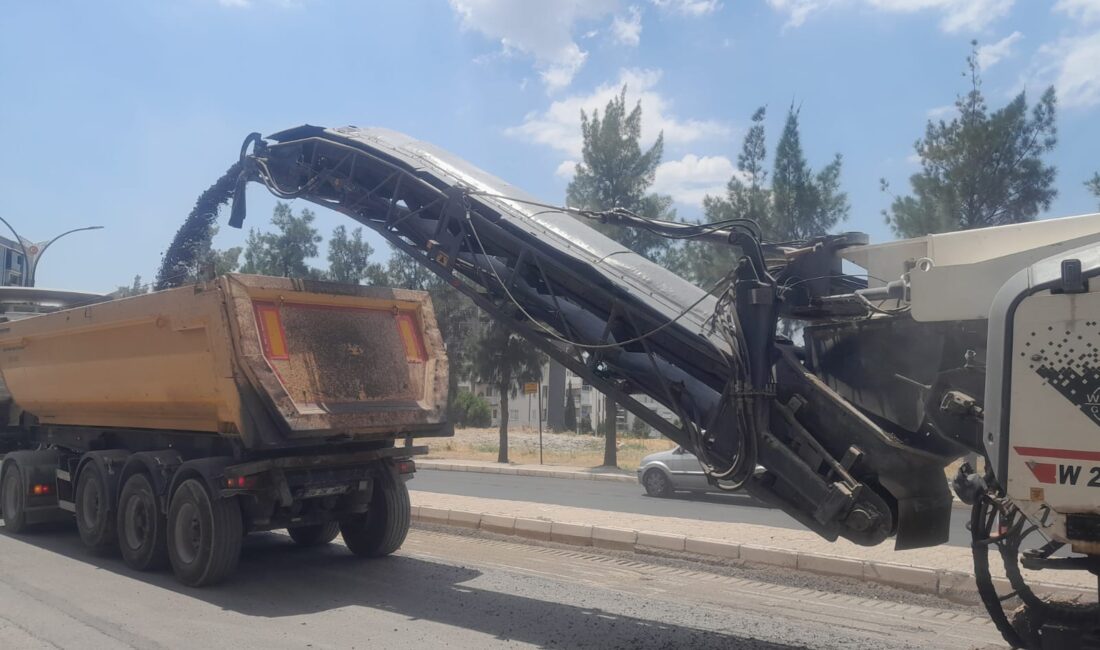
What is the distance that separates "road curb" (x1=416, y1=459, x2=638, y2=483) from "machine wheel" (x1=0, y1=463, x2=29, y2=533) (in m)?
16.0

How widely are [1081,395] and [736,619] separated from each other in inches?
159

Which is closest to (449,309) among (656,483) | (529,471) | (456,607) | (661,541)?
(529,471)

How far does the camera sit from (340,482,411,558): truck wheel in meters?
9.89

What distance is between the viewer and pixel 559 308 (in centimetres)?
773

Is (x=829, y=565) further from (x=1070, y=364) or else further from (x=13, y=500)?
(x=13, y=500)

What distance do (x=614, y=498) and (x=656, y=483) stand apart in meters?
1.35

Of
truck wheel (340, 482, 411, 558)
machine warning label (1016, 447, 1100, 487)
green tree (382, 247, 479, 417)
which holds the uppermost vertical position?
green tree (382, 247, 479, 417)

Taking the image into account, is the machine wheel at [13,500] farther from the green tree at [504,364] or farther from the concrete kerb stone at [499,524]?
the green tree at [504,364]

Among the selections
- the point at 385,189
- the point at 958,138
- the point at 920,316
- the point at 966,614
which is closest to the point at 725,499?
the point at 958,138

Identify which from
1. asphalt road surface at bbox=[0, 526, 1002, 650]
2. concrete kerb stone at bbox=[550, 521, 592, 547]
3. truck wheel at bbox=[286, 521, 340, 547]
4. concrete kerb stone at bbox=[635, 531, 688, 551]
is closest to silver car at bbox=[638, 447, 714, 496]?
concrete kerb stone at bbox=[550, 521, 592, 547]

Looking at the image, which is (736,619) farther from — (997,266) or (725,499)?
(725,499)

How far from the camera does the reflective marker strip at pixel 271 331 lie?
27.7 feet

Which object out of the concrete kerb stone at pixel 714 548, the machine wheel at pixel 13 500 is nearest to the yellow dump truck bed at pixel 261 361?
the machine wheel at pixel 13 500

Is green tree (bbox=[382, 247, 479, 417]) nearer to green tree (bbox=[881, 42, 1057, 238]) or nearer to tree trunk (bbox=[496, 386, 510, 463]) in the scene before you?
tree trunk (bbox=[496, 386, 510, 463])
